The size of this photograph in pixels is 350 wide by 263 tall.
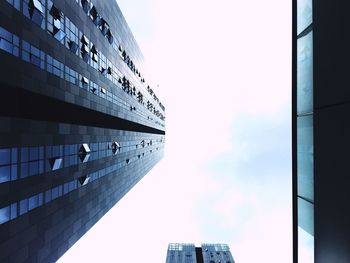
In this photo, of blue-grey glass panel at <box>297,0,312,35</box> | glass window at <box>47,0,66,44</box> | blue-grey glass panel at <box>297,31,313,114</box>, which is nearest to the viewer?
blue-grey glass panel at <box>297,31,313,114</box>

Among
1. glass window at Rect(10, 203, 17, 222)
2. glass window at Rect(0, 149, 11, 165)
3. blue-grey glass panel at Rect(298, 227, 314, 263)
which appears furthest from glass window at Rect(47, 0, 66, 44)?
blue-grey glass panel at Rect(298, 227, 314, 263)

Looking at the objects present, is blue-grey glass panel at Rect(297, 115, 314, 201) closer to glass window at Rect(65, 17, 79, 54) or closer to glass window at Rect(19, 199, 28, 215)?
glass window at Rect(19, 199, 28, 215)

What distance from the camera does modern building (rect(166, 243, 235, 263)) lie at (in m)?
126

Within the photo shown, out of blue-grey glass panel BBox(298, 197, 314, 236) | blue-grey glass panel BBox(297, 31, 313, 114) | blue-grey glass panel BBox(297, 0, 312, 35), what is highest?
blue-grey glass panel BBox(297, 0, 312, 35)

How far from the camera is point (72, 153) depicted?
119 feet

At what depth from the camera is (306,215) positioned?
1324cm

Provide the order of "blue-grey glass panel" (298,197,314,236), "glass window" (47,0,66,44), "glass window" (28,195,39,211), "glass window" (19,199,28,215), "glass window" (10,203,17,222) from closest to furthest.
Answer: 1. "blue-grey glass panel" (298,197,314,236)
2. "glass window" (10,203,17,222)
3. "glass window" (19,199,28,215)
4. "glass window" (28,195,39,211)
5. "glass window" (47,0,66,44)

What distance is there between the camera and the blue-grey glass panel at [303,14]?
42.9 feet

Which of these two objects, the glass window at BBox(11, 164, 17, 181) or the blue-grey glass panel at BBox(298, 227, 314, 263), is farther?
the glass window at BBox(11, 164, 17, 181)

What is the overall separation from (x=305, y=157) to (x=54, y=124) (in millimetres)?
27503

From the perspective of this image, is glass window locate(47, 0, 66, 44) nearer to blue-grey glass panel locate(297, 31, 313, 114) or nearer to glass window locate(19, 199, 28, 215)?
glass window locate(19, 199, 28, 215)

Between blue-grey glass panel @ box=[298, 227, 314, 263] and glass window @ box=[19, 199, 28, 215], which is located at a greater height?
blue-grey glass panel @ box=[298, 227, 314, 263]

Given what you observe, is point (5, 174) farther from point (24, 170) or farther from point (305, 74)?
point (305, 74)
